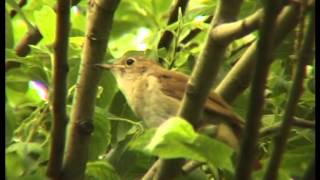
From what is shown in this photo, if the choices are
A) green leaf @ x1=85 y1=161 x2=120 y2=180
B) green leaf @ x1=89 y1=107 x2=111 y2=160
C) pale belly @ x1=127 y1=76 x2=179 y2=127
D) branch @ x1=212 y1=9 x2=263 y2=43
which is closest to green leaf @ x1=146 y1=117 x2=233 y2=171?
branch @ x1=212 y1=9 x2=263 y2=43

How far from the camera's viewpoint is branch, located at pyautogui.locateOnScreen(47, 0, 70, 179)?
2477 mm

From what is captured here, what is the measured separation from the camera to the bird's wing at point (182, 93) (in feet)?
9.69

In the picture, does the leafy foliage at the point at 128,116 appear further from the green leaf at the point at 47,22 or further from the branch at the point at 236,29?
the branch at the point at 236,29

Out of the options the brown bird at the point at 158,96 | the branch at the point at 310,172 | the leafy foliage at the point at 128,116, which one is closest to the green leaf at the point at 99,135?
the leafy foliage at the point at 128,116

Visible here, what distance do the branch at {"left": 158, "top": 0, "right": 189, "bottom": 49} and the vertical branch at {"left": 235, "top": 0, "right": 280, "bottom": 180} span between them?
1.56 m

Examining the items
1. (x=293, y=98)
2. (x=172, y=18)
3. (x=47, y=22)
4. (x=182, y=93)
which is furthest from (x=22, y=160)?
(x=172, y=18)

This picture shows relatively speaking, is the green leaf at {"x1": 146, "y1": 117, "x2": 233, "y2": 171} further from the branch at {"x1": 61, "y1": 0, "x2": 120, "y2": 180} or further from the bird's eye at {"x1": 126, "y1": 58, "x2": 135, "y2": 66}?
the bird's eye at {"x1": 126, "y1": 58, "x2": 135, "y2": 66}

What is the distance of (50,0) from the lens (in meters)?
3.16

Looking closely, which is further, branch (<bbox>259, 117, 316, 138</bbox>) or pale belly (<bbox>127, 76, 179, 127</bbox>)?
pale belly (<bbox>127, 76, 179, 127</bbox>)

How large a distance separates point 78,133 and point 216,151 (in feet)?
2.27

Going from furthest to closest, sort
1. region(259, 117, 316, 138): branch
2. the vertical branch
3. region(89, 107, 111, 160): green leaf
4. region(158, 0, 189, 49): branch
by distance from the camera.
A: region(158, 0, 189, 49): branch
region(89, 107, 111, 160): green leaf
region(259, 117, 316, 138): branch
the vertical branch

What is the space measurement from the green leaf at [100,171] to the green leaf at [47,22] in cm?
46

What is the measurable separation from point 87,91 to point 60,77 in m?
0.32

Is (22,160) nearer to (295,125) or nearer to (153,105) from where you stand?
(295,125)
